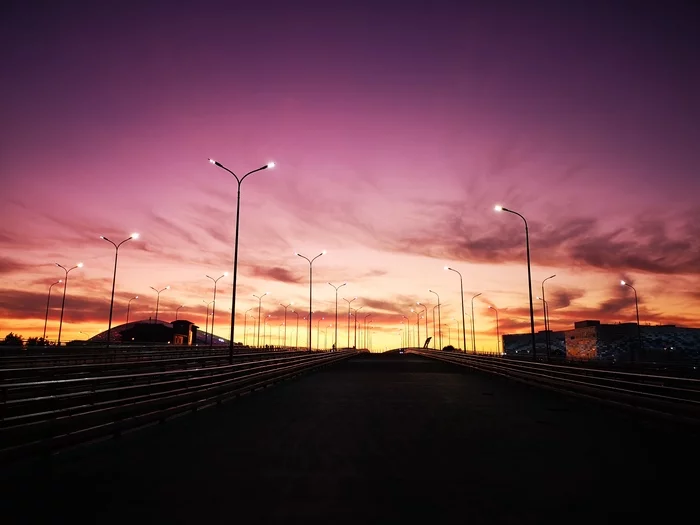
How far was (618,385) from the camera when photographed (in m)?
14.8

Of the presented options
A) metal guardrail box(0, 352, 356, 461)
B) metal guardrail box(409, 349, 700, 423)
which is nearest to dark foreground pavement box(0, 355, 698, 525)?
metal guardrail box(0, 352, 356, 461)

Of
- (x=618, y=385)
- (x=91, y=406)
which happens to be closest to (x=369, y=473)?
(x=91, y=406)

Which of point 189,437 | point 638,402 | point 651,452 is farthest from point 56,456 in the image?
point 638,402

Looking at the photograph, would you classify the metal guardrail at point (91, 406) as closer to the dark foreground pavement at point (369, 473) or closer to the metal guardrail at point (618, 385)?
the dark foreground pavement at point (369, 473)

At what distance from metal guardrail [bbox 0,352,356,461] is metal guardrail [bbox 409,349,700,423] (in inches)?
388

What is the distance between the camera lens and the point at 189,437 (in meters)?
9.59

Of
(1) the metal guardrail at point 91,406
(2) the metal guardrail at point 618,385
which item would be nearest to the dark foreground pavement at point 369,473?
(1) the metal guardrail at point 91,406

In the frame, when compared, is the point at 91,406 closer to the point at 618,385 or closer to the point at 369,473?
the point at 369,473

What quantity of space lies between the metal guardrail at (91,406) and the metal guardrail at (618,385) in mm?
9846

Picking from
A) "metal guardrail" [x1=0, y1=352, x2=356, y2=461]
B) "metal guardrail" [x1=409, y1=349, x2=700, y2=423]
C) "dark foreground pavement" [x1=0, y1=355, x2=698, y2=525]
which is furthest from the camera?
"metal guardrail" [x1=409, y1=349, x2=700, y2=423]

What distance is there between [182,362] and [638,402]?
13219mm

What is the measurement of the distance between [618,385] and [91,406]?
13.4 m

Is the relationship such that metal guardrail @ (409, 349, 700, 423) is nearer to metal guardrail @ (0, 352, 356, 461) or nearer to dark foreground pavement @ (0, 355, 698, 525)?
dark foreground pavement @ (0, 355, 698, 525)

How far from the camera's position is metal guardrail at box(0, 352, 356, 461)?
22.6 feet
